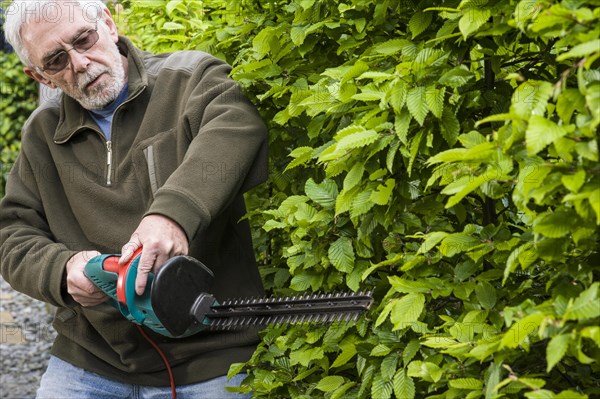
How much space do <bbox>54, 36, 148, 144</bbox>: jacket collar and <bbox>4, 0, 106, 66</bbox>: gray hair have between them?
173mm

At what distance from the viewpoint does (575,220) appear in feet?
5.46

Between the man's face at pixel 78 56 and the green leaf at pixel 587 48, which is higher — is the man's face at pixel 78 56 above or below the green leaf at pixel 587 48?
below

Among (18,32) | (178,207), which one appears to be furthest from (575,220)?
(18,32)

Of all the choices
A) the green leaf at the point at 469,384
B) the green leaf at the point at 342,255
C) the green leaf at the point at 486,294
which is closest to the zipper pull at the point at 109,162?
the green leaf at the point at 342,255

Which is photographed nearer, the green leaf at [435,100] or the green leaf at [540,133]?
the green leaf at [540,133]

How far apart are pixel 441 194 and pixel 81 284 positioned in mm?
1208

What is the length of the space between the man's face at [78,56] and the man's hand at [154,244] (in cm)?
73

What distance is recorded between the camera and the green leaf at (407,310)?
2.08 metres

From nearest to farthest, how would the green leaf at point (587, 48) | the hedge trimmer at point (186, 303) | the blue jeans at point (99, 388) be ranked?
the green leaf at point (587, 48), the hedge trimmer at point (186, 303), the blue jeans at point (99, 388)

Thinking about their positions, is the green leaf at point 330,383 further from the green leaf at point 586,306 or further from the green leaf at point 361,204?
the green leaf at point 586,306

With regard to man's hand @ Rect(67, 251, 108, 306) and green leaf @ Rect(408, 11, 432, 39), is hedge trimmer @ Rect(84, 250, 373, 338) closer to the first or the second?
man's hand @ Rect(67, 251, 108, 306)

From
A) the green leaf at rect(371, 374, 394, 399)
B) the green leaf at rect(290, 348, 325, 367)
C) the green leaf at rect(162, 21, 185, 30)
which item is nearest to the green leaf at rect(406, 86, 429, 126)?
the green leaf at rect(371, 374, 394, 399)

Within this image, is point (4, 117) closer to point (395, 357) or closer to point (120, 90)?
point (120, 90)

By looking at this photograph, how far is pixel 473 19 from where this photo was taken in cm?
192
